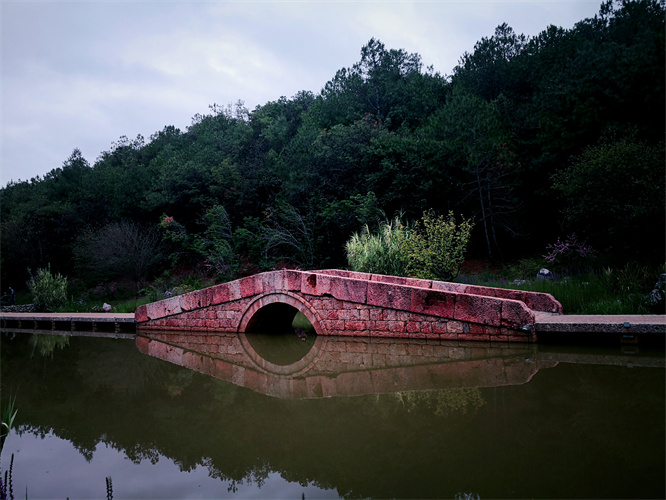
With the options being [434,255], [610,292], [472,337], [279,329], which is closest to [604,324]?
[472,337]

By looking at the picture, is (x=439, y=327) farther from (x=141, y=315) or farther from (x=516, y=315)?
(x=141, y=315)

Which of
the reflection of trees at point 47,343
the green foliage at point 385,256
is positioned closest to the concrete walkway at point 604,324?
the green foliage at point 385,256

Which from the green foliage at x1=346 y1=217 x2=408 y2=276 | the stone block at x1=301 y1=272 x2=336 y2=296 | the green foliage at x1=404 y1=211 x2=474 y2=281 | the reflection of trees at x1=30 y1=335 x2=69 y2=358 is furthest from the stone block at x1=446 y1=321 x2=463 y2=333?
the reflection of trees at x1=30 y1=335 x2=69 y2=358

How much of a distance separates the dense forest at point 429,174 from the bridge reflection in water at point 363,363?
546cm

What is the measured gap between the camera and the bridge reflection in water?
15.3 ft

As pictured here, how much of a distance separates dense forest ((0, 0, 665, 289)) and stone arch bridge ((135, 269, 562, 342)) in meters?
4.82

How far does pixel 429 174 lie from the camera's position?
1641 cm

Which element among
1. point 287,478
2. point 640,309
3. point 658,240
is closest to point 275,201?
point 658,240

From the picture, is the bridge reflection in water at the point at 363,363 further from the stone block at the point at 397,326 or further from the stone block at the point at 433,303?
the stone block at the point at 433,303

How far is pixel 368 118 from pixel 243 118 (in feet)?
55.7

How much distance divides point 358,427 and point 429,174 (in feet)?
45.5

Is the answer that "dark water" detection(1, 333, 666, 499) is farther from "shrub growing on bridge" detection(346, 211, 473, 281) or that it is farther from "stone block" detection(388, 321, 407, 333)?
"shrub growing on bridge" detection(346, 211, 473, 281)

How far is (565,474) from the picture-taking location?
252 centimetres

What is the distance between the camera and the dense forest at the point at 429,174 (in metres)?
11.6
